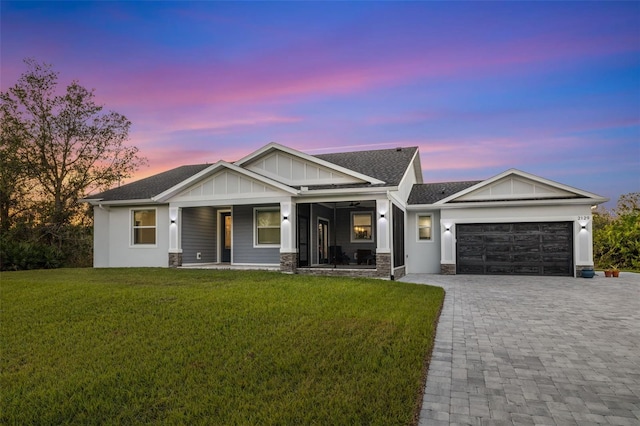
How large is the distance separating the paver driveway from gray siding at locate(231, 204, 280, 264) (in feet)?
27.0

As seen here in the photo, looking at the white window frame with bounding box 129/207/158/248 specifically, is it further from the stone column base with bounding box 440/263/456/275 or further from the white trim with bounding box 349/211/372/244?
the stone column base with bounding box 440/263/456/275

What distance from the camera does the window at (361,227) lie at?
17734 millimetres

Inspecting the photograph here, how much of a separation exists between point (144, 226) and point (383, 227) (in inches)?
401

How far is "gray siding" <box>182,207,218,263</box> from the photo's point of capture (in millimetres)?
15609

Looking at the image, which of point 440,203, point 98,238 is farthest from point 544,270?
point 98,238

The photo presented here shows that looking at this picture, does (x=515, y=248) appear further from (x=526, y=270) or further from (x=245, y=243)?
(x=245, y=243)

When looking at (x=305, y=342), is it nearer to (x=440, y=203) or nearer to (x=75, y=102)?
(x=440, y=203)

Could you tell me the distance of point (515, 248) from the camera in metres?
15.3

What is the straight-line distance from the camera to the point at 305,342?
5.39 metres

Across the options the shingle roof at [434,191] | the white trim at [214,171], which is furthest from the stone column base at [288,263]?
the shingle roof at [434,191]

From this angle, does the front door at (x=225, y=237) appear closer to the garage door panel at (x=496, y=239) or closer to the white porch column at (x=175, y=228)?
the white porch column at (x=175, y=228)

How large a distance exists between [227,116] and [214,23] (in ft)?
18.2

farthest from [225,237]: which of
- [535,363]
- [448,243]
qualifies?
[535,363]

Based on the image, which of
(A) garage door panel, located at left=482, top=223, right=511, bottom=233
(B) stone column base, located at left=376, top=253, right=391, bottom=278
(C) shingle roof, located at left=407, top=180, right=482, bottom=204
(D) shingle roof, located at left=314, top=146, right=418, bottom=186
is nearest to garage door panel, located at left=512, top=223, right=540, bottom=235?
(A) garage door panel, located at left=482, top=223, right=511, bottom=233
